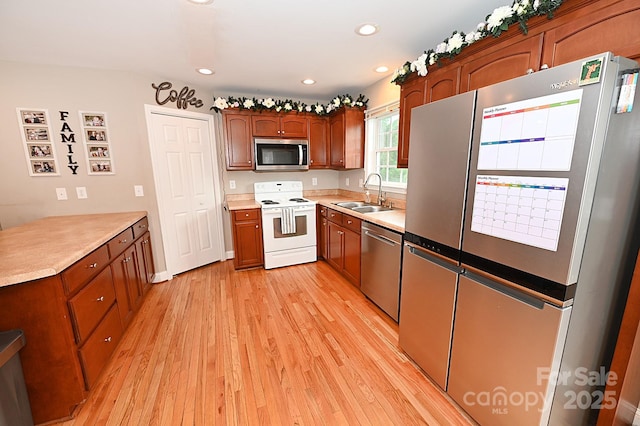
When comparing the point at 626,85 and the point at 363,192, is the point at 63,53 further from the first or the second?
the point at 626,85

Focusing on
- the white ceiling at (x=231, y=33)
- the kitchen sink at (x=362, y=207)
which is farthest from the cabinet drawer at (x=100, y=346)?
the kitchen sink at (x=362, y=207)

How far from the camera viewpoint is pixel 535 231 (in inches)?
42.2

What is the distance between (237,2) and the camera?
1656 millimetres

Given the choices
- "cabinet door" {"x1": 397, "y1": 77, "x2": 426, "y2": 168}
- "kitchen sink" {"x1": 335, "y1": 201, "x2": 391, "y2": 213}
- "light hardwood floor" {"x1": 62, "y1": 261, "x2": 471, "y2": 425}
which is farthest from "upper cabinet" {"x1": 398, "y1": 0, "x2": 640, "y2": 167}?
"light hardwood floor" {"x1": 62, "y1": 261, "x2": 471, "y2": 425}

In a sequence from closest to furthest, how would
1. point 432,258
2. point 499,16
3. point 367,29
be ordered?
point 499,16 < point 432,258 < point 367,29

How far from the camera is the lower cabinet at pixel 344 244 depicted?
2.91 meters

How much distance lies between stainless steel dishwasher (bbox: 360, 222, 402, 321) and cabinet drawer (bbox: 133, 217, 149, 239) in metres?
2.43

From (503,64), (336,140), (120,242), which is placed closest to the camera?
(503,64)

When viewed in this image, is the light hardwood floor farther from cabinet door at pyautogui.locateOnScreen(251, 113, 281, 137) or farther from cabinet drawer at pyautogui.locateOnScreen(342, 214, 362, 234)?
cabinet door at pyautogui.locateOnScreen(251, 113, 281, 137)

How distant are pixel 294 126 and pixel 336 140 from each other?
0.68 m

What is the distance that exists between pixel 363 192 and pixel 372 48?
1935 millimetres

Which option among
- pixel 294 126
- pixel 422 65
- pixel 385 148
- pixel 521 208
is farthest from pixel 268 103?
pixel 521 208

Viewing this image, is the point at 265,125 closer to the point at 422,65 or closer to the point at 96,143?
the point at 96,143

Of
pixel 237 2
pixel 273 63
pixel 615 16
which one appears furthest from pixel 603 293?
pixel 273 63
